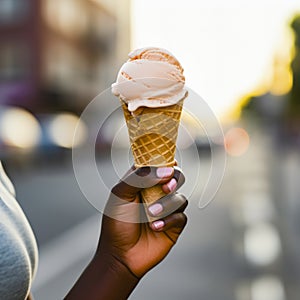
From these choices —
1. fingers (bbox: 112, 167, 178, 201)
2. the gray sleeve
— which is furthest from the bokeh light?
fingers (bbox: 112, 167, 178, 201)

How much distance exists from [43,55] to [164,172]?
40181 mm

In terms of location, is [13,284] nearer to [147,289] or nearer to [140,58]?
[140,58]

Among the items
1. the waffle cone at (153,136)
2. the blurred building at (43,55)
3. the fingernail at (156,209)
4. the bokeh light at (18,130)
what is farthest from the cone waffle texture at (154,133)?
the blurred building at (43,55)

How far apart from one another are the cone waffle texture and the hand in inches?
A: 2.2

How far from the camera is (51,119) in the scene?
27.5 m

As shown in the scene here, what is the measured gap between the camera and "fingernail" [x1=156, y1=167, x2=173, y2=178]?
1.54m

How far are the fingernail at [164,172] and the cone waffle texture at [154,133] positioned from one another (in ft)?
0.14

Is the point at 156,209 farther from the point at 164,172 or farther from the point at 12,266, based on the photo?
the point at 12,266

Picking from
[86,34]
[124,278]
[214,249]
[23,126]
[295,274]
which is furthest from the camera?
[86,34]

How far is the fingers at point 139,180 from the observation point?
154 cm

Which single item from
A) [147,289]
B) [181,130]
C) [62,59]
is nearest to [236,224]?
[147,289]

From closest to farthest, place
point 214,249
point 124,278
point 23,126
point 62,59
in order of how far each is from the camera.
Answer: point 124,278, point 214,249, point 23,126, point 62,59

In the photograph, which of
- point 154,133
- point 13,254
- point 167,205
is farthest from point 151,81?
point 13,254

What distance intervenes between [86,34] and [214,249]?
135ft
